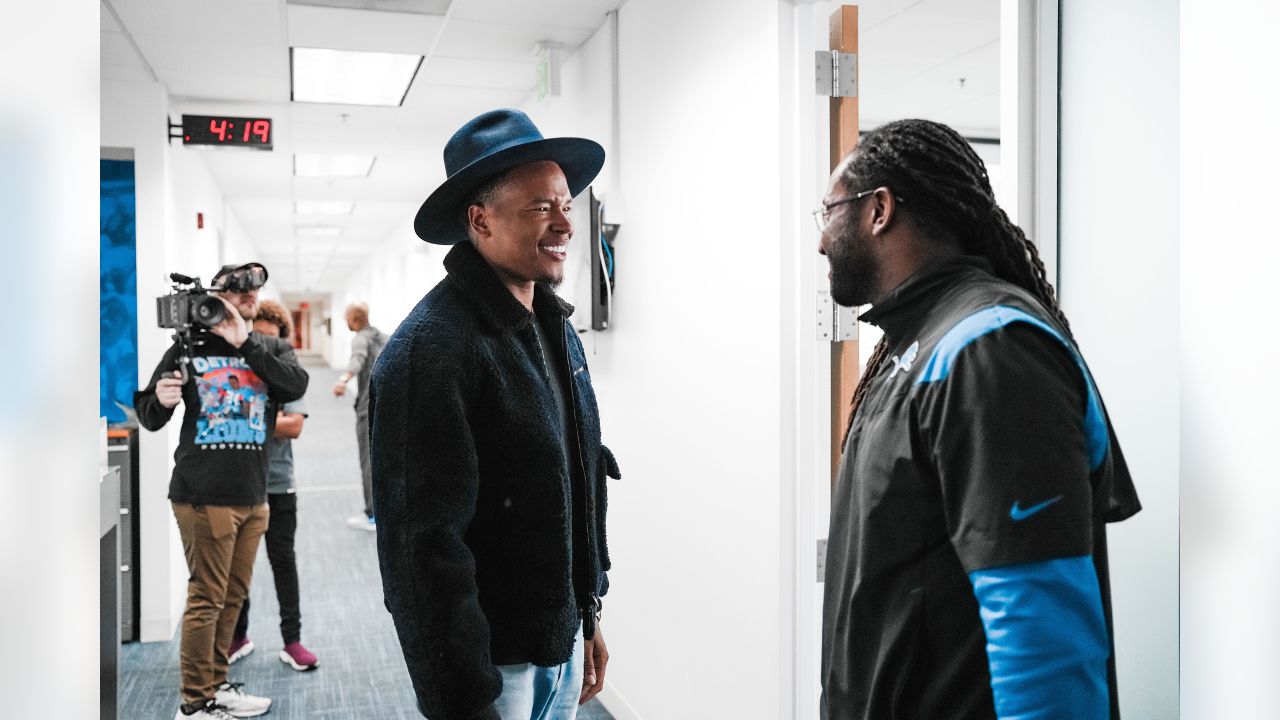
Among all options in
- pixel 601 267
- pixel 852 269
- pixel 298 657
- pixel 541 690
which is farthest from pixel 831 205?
pixel 298 657

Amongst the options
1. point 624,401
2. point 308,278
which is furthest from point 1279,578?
point 308,278

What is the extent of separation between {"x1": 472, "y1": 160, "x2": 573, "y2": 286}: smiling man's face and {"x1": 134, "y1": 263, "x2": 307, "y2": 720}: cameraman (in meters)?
1.62

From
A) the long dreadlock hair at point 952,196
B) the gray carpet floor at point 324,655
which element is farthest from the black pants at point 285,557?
the long dreadlock hair at point 952,196

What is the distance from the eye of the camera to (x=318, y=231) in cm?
1066

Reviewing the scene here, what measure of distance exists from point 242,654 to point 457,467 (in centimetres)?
279

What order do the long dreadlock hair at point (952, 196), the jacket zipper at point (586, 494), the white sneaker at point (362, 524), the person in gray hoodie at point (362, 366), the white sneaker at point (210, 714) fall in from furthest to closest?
the white sneaker at point (362, 524)
the person in gray hoodie at point (362, 366)
the white sneaker at point (210, 714)
the jacket zipper at point (586, 494)
the long dreadlock hair at point (952, 196)

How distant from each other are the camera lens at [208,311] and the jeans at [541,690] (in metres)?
1.73

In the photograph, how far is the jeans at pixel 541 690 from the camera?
137 centimetres

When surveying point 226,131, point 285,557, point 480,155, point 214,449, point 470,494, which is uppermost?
point 226,131

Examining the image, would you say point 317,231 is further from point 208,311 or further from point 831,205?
point 831,205

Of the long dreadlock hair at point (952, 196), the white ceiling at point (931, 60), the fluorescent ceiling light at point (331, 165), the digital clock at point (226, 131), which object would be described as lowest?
the long dreadlock hair at point (952, 196)

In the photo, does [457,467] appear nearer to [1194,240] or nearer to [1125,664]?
[1194,240]

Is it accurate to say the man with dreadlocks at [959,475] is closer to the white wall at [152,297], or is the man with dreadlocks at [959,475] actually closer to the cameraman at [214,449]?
the cameraman at [214,449]

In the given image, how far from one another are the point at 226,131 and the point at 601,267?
205cm
